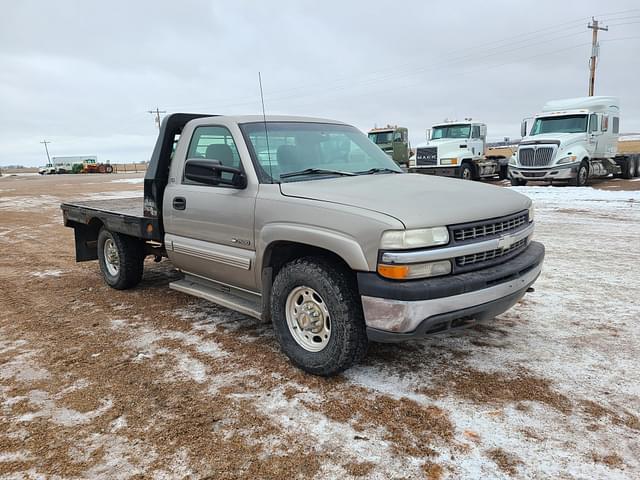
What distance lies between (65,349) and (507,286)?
3.61 m

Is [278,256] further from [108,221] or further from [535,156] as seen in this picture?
[535,156]

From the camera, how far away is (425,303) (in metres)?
3.00

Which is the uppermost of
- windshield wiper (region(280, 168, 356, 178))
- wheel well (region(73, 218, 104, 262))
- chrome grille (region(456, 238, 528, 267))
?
windshield wiper (region(280, 168, 356, 178))

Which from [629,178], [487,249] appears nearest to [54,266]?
[487,249]

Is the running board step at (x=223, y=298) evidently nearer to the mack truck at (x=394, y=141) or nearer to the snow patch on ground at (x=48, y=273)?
the snow patch on ground at (x=48, y=273)

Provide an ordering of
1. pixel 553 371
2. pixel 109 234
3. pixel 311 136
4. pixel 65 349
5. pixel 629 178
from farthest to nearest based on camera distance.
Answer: pixel 629 178 < pixel 109 234 < pixel 311 136 < pixel 65 349 < pixel 553 371

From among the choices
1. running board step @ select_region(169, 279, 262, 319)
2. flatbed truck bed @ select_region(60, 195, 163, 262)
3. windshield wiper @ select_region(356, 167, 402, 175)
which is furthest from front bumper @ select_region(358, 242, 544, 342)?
flatbed truck bed @ select_region(60, 195, 163, 262)

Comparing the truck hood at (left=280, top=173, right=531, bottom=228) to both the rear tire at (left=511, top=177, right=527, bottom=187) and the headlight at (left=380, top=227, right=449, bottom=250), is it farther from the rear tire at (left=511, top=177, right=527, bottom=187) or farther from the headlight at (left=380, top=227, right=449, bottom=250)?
the rear tire at (left=511, top=177, right=527, bottom=187)

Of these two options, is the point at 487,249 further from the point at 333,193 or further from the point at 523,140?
the point at 523,140

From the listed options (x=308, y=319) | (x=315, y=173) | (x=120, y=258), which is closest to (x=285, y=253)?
(x=308, y=319)

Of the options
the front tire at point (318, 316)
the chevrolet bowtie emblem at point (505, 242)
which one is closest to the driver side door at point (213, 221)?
the front tire at point (318, 316)

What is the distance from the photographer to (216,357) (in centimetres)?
395

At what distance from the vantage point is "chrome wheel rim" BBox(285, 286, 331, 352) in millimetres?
3523

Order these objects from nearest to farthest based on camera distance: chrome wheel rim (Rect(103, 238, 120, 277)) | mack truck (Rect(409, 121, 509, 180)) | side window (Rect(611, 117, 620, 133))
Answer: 1. chrome wheel rim (Rect(103, 238, 120, 277))
2. side window (Rect(611, 117, 620, 133))
3. mack truck (Rect(409, 121, 509, 180))
